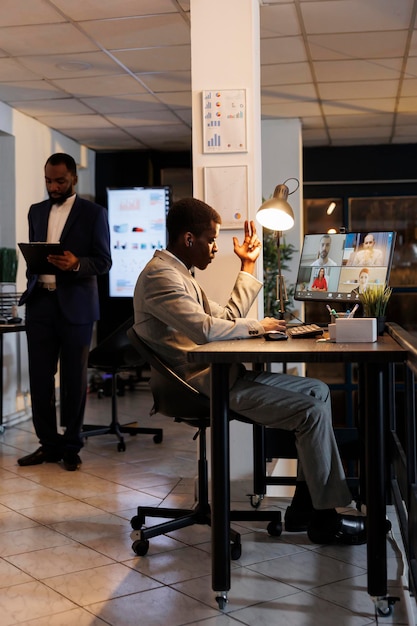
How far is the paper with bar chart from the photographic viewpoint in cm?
400

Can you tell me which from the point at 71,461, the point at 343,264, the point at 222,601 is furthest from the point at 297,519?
the point at 71,461

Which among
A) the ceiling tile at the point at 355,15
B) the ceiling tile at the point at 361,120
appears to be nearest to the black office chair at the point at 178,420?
the ceiling tile at the point at 355,15

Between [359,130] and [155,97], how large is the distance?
2.45m

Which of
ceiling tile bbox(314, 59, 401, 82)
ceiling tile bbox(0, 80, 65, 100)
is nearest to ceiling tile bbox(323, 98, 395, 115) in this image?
ceiling tile bbox(314, 59, 401, 82)

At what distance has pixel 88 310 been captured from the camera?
4.69 m

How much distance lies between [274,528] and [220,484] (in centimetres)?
82

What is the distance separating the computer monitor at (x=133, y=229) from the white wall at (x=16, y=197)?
1.28 metres

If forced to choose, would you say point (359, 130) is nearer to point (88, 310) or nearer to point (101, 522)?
point (88, 310)

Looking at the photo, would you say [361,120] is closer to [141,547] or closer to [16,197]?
[16,197]

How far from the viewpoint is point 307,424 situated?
2.79 meters

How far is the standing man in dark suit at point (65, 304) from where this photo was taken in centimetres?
461

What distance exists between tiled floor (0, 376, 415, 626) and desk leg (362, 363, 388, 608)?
0.45ft

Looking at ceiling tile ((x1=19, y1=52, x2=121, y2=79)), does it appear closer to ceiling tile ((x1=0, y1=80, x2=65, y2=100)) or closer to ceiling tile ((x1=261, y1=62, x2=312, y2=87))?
ceiling tile ((x1=0, y1=80, x2=65, y2=100))

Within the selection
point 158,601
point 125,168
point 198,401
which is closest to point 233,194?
point 198,401
